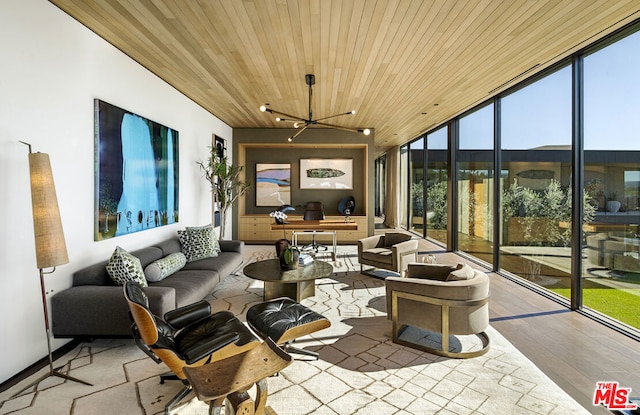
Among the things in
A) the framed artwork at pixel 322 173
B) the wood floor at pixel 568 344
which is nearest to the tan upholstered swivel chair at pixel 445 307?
the wood floor at pixel 568 344

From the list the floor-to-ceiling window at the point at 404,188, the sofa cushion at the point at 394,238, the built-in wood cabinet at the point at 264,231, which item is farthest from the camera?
the floor-to-ceiling window at the point at 404,188

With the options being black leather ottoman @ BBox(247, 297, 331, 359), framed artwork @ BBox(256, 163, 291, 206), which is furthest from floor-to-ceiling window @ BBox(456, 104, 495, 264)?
framed artwork @ BBox(256, 163, 291, 206)

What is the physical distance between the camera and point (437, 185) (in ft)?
27.0

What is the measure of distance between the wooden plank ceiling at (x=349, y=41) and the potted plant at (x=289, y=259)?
2348 millimetres

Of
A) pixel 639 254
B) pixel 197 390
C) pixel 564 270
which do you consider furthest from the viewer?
pixel 564 270

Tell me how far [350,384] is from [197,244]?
3.32 metres

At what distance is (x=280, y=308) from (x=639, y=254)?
11.0 feet

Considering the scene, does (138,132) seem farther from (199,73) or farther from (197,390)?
(197,390)

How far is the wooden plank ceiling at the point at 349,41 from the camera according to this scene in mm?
2924

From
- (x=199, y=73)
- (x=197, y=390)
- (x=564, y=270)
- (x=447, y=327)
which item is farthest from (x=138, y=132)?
(x=564, y=270)

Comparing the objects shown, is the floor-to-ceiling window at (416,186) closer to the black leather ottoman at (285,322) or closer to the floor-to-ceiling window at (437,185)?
the floor-to-ceiling window at (437,185)

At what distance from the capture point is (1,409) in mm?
2139

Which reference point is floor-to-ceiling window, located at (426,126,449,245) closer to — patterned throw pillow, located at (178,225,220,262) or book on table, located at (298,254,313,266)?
book on table, located at (298,254,313,266)

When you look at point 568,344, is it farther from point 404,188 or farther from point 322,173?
point 404,188
